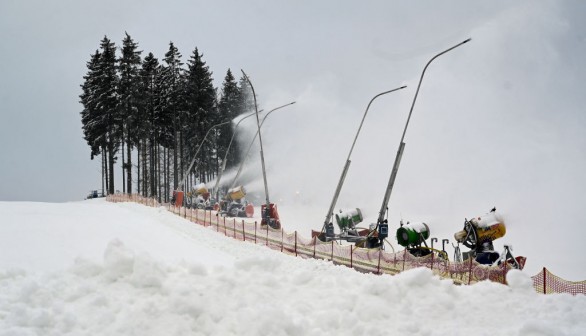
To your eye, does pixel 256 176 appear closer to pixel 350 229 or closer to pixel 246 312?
pixel 350 229

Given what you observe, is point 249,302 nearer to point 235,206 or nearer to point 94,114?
point 235,206

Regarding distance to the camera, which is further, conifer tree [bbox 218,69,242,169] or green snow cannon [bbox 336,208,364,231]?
conifer tree [bbox 218,69,242,169]

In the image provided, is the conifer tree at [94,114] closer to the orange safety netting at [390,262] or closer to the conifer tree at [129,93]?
the conifer tree at [129,93]

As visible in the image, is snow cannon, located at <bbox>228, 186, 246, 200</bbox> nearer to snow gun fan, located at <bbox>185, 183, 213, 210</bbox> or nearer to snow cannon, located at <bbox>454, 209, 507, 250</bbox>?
snow gun fan, located at <bbox>185, 183, 213, 210</bbox>

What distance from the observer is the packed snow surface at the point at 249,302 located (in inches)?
296

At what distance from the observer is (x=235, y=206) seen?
4809 centimetres

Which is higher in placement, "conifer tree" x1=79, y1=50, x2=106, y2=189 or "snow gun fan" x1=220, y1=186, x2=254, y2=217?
"conifer tree" x1=79, y1=50, x2=106, y2=189

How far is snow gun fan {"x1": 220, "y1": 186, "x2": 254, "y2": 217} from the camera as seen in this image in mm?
47697

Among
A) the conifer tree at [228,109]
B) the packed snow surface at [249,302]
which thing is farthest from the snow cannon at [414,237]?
the conifer tree at [228,109]

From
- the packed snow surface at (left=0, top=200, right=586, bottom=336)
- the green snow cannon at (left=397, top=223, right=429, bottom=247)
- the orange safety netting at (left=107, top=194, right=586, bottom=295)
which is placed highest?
the packed snow surface at (left=0, top=200, right=586, bottom=336)

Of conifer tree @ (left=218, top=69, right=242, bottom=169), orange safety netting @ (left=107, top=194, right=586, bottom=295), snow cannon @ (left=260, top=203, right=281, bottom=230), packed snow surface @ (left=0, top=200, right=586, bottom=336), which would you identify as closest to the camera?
packed snow surface @ (left=0, top=200, right=586, bottom=336)

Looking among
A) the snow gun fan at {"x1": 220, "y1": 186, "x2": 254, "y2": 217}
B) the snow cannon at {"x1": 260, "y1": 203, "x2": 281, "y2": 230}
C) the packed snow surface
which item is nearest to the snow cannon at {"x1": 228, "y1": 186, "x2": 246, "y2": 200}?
the snow gun fan at {"x1": 220, "y1": 186, "x2": 254, "y2": 217}

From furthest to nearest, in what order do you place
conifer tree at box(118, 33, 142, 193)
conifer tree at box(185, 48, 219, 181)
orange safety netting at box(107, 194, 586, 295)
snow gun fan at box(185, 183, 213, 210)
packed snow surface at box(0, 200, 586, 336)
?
conifer tree at box(185, 48, 219, 181) < conifer tree at box(118, 33, 142, 193) < snow gun fan at box(185, 183, 213, 210) < orange safety netting at box(107, 194, 586, 295) < packed snow surface at box(0, 200, 586, 336)

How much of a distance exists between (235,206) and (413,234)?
90.4 feet
